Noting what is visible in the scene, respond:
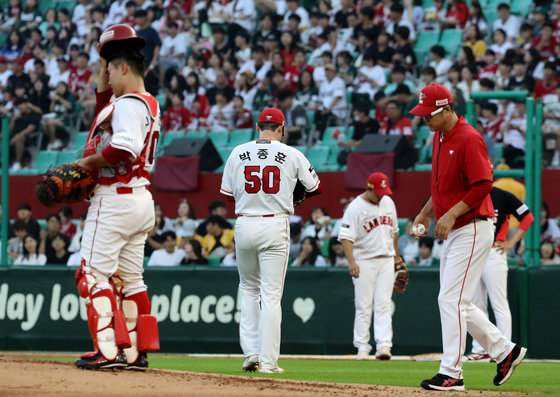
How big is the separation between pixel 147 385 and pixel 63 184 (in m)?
1.54

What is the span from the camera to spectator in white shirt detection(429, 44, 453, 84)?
17406 millimetres

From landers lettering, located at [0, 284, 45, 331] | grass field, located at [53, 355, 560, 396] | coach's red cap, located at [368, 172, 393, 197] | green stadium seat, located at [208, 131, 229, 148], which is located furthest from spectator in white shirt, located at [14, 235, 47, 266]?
coach's red cap, located at [368, 172, 393, 197]

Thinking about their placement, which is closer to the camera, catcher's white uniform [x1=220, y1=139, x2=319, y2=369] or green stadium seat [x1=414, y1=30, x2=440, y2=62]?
catcher's white uniform [x1=220, y1=139, x2=319, y2=369]

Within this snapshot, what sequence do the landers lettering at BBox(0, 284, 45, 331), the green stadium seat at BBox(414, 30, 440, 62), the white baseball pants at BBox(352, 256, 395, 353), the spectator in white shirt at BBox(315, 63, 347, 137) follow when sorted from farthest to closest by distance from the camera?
the green stadium seat at BBox(414, 30, 440, 62), the spectator in white shirt at BBox(315, 63, 347, 137), the landers lettering at BBox(0, 284, 45, 331), the white baseball pants at BBox(352, 256, 395, 353)

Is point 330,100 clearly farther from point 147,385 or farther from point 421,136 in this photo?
point 147,385

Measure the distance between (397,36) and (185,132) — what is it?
482 cm

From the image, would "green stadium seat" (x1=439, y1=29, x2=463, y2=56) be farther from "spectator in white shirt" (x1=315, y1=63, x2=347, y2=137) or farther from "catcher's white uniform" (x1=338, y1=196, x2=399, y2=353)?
"catcher's white uniform" (x1=338, y1=196, x2=399, y2=353)

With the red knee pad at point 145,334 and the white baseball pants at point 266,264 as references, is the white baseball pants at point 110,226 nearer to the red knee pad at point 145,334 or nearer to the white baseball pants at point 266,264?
the red knee pad at point 145,334

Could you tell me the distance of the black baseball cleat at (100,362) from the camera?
6883mm

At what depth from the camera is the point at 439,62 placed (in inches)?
703

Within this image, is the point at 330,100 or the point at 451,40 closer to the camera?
the point at 330,100

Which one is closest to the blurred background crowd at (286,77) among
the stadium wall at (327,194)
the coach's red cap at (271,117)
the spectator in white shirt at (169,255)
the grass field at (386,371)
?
the spectator in white shirt at (169,255)

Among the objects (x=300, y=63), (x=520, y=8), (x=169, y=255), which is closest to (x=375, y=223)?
(x=169, y=255)

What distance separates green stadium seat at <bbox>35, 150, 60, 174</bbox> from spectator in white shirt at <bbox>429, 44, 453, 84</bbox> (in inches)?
262
